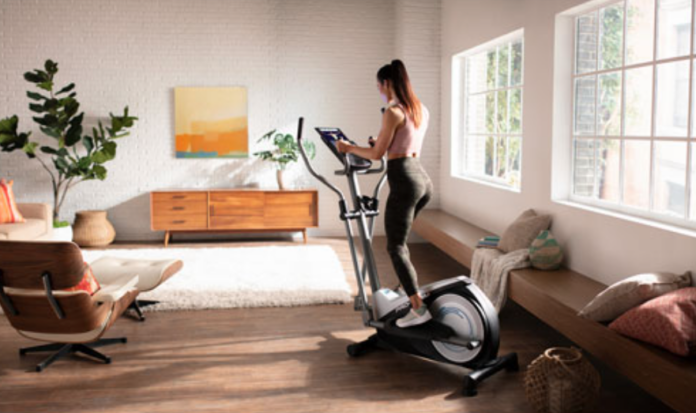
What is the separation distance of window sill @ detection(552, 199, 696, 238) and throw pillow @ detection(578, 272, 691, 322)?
25cm

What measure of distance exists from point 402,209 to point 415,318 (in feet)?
1.95

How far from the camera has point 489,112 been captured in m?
6.36

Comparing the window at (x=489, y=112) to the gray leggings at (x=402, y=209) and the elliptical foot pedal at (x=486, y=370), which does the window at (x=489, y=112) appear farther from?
the elliptical foot pedal at (x=486, y=370)

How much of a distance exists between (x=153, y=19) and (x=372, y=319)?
Result: 5443mm

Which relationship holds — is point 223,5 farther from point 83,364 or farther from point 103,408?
point 103,408

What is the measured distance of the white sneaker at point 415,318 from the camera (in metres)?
3.60

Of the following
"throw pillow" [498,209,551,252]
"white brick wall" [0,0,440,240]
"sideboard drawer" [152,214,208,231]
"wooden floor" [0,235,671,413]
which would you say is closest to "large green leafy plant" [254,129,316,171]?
"white brick wall" [0,0,440,240]

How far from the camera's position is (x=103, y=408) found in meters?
3.18

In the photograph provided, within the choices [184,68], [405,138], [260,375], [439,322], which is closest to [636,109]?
[405,138]

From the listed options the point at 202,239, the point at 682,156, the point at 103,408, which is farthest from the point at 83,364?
the point at 202,239

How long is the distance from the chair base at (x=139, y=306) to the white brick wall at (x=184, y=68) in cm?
331

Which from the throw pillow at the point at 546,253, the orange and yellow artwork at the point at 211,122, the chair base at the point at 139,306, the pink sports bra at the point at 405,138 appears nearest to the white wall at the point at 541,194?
the throw pillow at the point at 546,253

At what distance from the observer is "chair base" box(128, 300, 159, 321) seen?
15.3 feet

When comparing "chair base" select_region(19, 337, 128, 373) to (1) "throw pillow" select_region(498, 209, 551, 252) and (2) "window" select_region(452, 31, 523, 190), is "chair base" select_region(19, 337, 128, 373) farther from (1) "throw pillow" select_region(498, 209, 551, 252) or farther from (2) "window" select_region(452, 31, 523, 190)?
(2) "window" select_region(452, 31, 523, 190)
